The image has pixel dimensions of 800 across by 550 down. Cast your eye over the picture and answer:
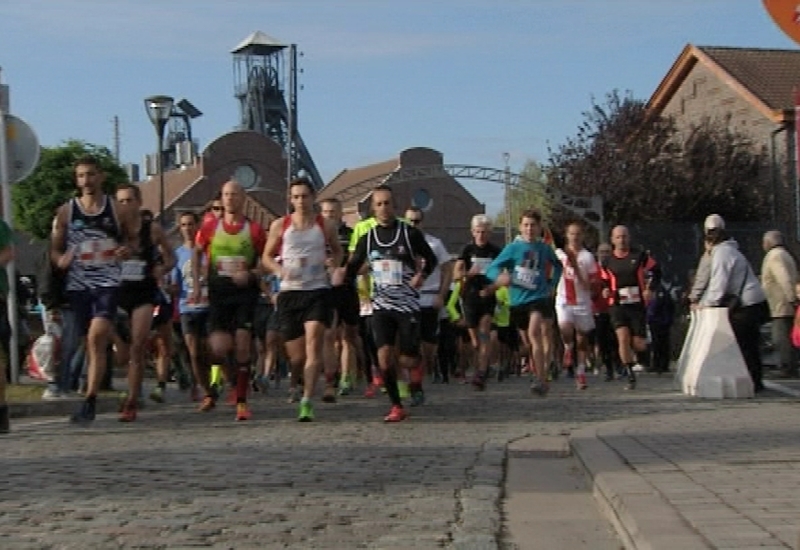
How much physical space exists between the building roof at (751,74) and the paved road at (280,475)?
36285 mm

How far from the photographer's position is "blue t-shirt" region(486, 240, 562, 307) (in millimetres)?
14391

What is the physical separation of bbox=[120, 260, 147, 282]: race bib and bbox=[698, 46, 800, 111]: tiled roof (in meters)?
37.6

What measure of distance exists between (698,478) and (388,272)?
4864 millimetres

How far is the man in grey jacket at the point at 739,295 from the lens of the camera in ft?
47.4

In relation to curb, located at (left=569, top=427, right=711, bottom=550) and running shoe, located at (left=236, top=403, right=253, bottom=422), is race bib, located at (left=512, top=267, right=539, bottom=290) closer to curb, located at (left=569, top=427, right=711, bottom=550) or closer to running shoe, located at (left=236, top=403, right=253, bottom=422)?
running shoe, located at (left=236, top=403, right=253, bottom=422)

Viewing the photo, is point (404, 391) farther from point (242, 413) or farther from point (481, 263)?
point (481, 263)

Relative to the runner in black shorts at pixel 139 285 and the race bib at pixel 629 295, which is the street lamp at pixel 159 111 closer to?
the race bib at pixel 629 295

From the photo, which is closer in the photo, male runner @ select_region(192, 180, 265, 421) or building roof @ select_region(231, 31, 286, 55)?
male runner @ select_region(192, 180, 265, 421)

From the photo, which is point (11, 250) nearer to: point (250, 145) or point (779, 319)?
point (779, 319)

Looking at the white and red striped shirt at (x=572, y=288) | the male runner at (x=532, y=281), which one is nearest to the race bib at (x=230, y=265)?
the male runner at (x=532, y=281)

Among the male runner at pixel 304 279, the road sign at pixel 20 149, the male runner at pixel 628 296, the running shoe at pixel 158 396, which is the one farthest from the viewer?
the male runner at pixel 628 296

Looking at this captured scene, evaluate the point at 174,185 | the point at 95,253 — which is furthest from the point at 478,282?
the point at 174,185

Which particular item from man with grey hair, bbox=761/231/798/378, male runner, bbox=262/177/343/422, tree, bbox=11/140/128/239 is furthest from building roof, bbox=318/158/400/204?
male runner, bbox=262/177/343/422

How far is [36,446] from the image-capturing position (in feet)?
31.9
